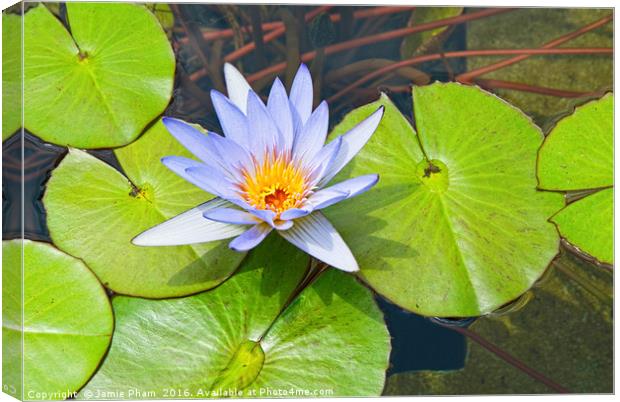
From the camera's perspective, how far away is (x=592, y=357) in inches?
53.9

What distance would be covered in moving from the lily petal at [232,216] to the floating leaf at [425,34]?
53cm

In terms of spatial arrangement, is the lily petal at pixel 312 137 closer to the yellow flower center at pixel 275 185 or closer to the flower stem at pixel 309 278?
the yellow flower center at pixel 275 185

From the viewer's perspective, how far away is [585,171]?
1.37 m

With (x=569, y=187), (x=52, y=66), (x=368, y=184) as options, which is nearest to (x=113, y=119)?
(x=52, y=66)

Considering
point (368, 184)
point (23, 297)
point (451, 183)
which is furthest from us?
point (451, 183)

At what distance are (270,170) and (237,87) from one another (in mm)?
196

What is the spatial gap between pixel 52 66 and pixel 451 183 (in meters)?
0.88

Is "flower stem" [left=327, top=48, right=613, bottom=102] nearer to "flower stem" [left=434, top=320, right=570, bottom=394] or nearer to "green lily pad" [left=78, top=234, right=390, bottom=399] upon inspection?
"green lily pad" [left=78, top=234, right=390, bottom=399]

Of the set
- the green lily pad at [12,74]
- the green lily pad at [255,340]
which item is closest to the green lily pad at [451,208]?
the green lily pad at [255,340]

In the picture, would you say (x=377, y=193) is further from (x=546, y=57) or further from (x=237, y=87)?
(x=546, y=57)

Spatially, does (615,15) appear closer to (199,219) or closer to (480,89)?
(480,89)

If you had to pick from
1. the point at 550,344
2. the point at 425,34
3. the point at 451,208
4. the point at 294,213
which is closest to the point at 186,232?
the point at 294,213

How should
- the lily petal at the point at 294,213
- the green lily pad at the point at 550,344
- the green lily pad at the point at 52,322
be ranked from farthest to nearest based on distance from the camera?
the green lily pad at the point at 550,344 → the green lily pad at the point at 52,322 → the lily petal at the point at 294,213

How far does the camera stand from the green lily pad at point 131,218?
1.26 metres
